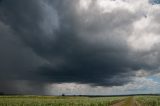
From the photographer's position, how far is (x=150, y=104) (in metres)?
71.0

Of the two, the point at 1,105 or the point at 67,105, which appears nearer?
the point at 1,105

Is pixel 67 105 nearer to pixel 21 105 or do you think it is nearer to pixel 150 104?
pixel 21 105

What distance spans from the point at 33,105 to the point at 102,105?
54.7ft

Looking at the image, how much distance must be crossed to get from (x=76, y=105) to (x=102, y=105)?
7.98 metres

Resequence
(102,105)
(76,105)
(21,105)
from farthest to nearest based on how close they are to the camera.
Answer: (102,105)
(76,105)
(21,105)

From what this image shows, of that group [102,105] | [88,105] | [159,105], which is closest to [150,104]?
[159,105]

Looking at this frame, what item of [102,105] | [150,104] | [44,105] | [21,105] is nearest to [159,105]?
[150,104]

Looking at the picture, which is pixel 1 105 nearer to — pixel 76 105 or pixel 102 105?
pixel 76 105

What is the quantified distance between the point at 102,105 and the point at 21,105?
19.2 metres

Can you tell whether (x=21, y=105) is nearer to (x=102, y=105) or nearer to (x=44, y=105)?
(x=44, y=105)

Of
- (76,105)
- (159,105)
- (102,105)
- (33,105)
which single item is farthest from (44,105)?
(159,105)

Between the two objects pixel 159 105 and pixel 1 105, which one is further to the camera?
pixel 159 105

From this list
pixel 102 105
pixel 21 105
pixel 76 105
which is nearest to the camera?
pixel 21 105

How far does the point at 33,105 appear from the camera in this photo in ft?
196
